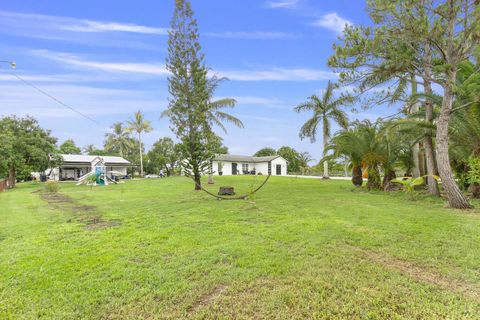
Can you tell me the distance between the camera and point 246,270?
125 inches

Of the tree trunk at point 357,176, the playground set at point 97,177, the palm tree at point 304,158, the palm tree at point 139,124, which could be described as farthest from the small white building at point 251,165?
the tree trunk at point 357,176

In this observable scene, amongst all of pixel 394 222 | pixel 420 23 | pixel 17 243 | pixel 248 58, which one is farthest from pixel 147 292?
pixel 248 58

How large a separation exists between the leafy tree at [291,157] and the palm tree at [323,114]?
22.1m

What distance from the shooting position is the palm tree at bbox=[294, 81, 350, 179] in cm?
2170

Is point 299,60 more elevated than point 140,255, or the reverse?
point 299,60

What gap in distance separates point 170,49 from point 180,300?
487 inches

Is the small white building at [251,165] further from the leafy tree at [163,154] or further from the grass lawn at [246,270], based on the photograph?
the grass lawn at [246,270]

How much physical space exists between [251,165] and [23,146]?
91.9ft

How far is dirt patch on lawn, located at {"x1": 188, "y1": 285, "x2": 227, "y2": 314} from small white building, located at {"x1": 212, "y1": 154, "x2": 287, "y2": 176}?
1301 inches

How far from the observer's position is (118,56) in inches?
591

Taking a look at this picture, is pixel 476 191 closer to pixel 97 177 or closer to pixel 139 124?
pixel 97 177

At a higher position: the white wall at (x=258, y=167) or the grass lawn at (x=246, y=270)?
the white wall at (x=258, y=167)

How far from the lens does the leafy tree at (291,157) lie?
147 ft

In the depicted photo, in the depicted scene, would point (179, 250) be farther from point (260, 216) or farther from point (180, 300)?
point (260, 216)
